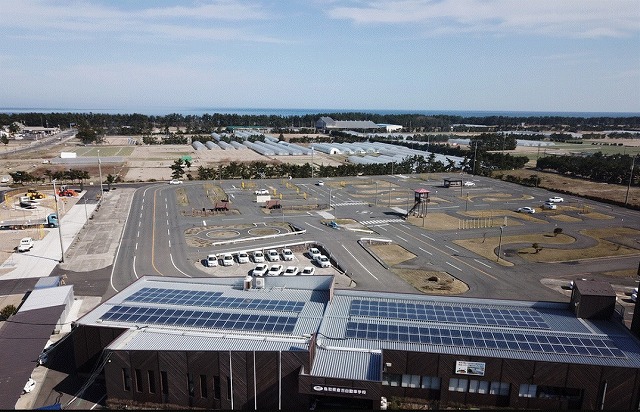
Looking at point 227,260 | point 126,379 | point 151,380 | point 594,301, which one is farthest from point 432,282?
point 126,379

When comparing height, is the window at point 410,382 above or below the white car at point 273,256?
above

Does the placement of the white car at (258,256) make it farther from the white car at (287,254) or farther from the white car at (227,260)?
the white car at (227,260)

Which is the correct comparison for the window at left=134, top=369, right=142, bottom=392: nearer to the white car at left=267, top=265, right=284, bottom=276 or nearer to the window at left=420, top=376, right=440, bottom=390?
the window at left=420, top=376, right=440, bottom=390

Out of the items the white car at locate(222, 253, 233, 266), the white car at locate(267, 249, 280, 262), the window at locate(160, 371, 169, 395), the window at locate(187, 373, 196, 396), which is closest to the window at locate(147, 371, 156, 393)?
the window at locate(160, 371, 169, 395)

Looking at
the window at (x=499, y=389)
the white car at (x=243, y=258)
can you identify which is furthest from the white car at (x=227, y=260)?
the window at (x=499, y=389)

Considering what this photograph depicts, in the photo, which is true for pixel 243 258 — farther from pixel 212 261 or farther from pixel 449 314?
pixel 449 314

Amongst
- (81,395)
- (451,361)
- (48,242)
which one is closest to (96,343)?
(81,395)
